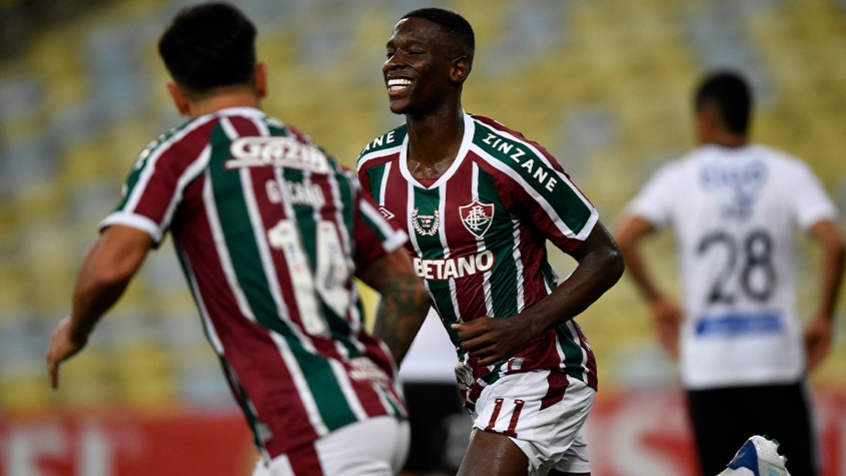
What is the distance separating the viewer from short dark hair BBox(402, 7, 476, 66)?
12.8 feet

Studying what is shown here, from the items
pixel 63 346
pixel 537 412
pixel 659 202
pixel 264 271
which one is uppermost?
pixel 264 271

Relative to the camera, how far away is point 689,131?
1020cm

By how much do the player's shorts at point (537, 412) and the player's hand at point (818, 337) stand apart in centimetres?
243

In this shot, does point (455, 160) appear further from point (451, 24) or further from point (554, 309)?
point (554, 309)

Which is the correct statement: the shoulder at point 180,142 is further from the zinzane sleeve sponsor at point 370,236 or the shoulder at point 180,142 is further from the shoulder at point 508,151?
the shoulder at point 508,151

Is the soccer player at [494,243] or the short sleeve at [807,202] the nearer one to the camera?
the soccer player at [494,243]

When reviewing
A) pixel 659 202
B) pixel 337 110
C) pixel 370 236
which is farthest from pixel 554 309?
pixel 337 110

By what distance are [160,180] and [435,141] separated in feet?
3.96

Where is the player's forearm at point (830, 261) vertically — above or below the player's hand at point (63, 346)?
below

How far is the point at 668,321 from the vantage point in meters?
6.18

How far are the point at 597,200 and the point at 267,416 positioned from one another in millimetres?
7143

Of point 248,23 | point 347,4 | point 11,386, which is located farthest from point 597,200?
point 248,23

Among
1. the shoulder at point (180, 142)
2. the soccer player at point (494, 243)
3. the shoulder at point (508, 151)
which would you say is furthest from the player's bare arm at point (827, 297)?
the shoulder at point (180, 142)

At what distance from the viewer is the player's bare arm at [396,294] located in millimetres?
3162
